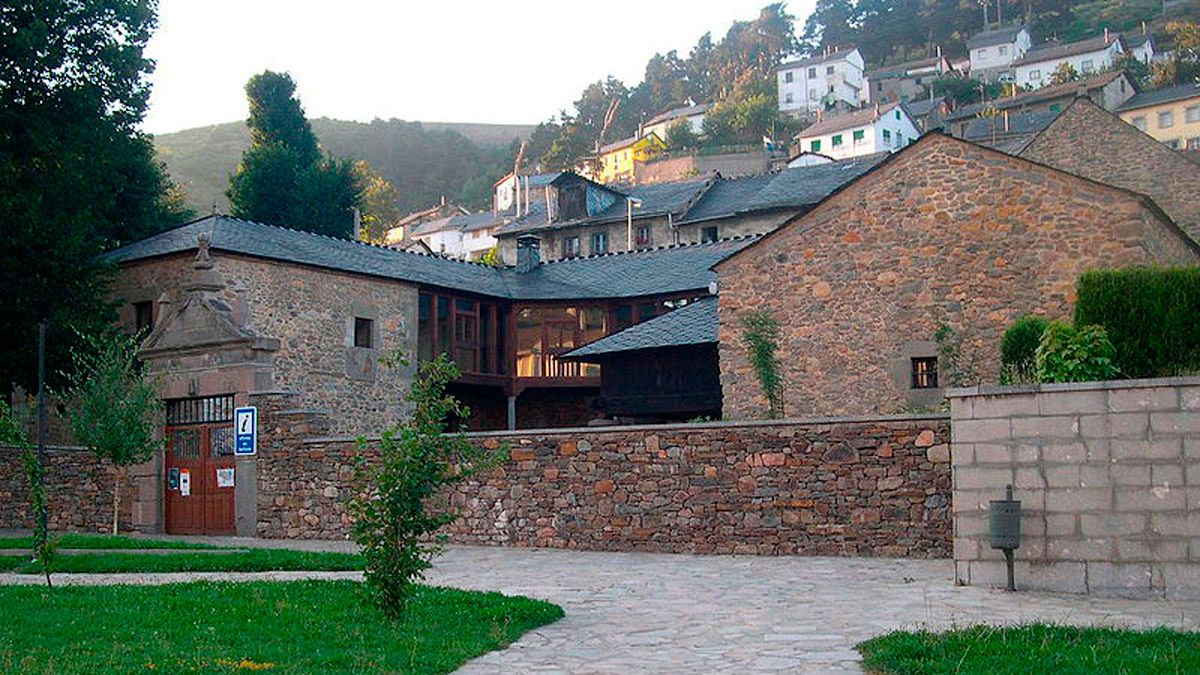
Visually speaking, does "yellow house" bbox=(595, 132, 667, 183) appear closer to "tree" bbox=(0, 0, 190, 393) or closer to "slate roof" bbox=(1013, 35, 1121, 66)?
"slate roof" bbox=(1013, 35, 1121, 66)

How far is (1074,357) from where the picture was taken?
13.7 metres

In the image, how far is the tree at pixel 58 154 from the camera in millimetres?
27031

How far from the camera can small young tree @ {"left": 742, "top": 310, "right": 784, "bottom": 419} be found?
2292 centimetres

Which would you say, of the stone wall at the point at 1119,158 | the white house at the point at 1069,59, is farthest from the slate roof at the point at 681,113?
the stone wall at the point at 1119,158

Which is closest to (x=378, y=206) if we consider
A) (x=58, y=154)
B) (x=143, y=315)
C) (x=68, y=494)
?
(x=143, y=315)

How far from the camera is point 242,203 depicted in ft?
174

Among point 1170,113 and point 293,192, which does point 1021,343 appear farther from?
point 1170,113

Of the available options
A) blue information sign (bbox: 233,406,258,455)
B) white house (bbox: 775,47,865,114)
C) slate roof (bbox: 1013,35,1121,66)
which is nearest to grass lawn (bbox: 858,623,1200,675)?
blue information sign (bbox: 233,406,258,455)

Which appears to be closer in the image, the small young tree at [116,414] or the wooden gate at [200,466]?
the small young tree at [116,414]

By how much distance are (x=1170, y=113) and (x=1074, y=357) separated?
7432 centimetres

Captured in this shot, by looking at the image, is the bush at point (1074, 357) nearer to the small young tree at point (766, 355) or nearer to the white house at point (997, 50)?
the small young tree at point (766, 355)

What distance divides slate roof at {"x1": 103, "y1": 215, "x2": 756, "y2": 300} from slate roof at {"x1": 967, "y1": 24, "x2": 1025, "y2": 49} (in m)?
82.5

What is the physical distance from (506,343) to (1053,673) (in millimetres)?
30088

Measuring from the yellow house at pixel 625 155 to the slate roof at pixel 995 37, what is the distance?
30556 millimetres
